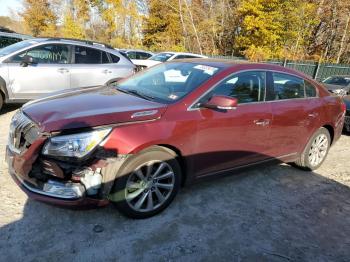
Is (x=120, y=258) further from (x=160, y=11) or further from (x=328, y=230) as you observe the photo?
(x=160, y=11)

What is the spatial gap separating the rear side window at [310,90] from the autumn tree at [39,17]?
44513 millimetres

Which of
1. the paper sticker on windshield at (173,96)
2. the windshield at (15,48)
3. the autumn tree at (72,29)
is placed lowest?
the paper sticker on windshield at (173,96)

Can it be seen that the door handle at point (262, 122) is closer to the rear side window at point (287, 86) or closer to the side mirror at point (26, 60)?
the rear side window at point (287, 86)

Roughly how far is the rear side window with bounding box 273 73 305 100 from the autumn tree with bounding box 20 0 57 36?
4458 centimetres

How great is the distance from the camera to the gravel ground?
9.68 ft

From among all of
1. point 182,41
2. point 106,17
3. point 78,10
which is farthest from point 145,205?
point 78,10

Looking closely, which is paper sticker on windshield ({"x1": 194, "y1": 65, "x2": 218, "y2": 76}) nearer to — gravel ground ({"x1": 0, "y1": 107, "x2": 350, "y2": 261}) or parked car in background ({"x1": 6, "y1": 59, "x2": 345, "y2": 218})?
parked car in background ({"x1": 6, "y1": 59, "x2": 345, "y2": 218})

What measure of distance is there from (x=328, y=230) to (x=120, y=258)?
7.42 ft

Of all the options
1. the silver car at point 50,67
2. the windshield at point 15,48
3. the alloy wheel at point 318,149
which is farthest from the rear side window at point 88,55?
the alloy wheel at point 318,149

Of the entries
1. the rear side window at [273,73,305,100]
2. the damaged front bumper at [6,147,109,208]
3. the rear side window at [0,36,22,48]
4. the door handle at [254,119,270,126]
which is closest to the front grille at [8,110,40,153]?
the damaged front bumper at [6,147,109,208]

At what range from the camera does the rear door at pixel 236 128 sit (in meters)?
3.68

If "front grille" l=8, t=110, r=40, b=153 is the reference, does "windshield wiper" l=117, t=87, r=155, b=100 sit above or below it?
above

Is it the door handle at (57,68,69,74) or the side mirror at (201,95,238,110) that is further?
the door handle at (57,68,69,74)

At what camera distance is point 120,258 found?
2.86m
